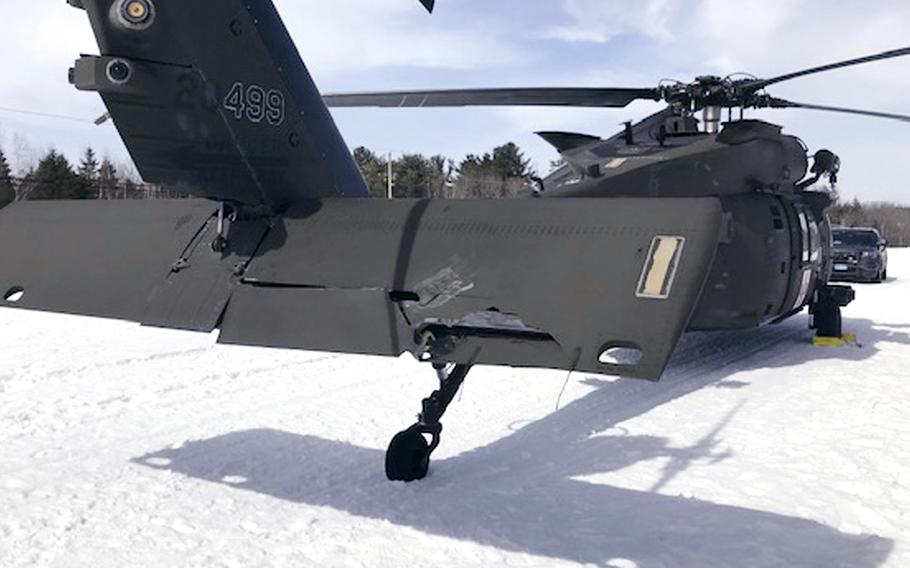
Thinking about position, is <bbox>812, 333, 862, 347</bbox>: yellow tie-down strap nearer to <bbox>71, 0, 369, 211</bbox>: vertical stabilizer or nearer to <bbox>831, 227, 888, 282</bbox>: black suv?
<bbox>71, 0, 369, 211</bbox>: vertical stabilizer

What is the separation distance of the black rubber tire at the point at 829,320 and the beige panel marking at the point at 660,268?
374 inches

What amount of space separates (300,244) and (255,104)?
89 centimetres

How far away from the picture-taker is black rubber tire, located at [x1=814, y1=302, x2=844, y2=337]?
452 inches

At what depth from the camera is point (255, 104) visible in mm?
Answer: 4496

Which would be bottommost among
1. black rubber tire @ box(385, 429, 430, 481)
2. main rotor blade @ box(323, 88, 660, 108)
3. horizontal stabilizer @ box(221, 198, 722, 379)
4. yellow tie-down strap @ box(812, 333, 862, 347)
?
yellow tie-down strap @ box(812, 333, 862, 347)

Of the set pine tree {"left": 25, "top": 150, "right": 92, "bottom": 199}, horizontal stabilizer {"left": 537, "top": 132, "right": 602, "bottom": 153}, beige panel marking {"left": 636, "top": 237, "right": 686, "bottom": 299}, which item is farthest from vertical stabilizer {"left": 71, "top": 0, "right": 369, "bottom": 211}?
pine tree {"left": 25, "top": 150, "right": 92, "bottom": 199}

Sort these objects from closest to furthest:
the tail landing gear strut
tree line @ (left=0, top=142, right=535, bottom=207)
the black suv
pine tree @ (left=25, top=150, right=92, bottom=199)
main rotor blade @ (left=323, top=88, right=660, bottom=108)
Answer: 1. the tail landing gear strut
2. main rotor blade @ (left=323, top=88, right=660, bottom=108)
3. the black suv
4. pine tree @ (left=25, top=150, right=92, bottom=199)
5. tree line @ (left=0, top=142, right=535, bottom=207)

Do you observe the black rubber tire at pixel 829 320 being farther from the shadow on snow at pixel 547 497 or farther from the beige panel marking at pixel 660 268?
the beige panel marking at pixel 660 268

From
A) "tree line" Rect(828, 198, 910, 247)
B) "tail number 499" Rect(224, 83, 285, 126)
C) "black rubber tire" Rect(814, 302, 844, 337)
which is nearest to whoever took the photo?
"tail number 499" Rect(224, 83, 285, 126)

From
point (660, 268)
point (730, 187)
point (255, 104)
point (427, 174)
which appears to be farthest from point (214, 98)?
point (427, 174)

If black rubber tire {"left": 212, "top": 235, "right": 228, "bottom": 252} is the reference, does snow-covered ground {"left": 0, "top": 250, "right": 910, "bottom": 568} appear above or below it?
below

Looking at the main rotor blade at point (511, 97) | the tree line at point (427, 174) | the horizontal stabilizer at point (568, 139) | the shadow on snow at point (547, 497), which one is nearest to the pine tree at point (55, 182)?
the tree line at point (427, 174)

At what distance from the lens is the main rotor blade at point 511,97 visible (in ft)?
33.9

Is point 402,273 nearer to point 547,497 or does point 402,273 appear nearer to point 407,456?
point 407,456
